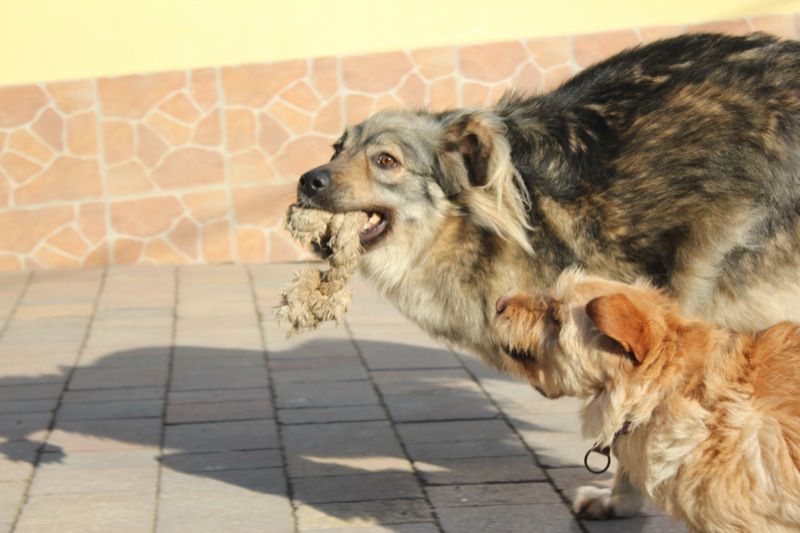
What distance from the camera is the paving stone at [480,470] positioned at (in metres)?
5.51

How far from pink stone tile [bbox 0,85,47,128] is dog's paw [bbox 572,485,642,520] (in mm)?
6125

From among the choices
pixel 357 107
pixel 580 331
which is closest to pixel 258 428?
pixel 580 331

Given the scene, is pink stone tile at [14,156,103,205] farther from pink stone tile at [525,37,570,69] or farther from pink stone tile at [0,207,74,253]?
pink stone tile at [525,37,570,69]

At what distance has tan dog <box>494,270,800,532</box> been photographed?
12.7 ft

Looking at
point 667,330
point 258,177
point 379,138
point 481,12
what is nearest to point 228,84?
point 258,177

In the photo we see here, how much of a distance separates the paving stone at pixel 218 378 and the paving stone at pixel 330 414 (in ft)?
1.81

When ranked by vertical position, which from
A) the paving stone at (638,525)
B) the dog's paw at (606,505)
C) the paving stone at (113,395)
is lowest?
the paving stone at (113,395)

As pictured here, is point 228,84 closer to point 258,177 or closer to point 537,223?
point 258,177

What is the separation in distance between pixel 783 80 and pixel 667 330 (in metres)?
1.53

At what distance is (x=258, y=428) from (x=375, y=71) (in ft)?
14.0

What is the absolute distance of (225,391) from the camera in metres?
6.88

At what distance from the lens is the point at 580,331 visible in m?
4.17

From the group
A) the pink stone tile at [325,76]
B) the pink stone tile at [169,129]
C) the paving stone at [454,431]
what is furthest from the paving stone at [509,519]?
the pink stone tile at [169,129]

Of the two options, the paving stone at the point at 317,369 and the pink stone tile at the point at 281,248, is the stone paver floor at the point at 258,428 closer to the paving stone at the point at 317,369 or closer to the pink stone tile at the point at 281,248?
the paving stone at the point at 317,369
